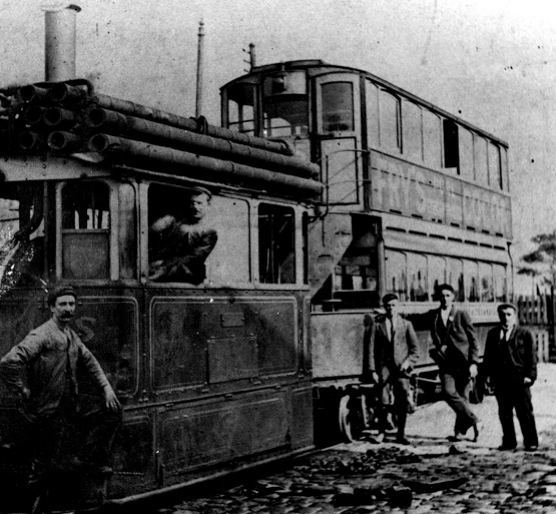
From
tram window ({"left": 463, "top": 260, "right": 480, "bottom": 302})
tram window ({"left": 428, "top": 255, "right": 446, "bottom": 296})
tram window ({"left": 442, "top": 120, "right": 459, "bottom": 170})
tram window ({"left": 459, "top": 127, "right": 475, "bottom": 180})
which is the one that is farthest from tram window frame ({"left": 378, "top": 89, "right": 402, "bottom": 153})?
tram window ({"left": 463, "top": 260, "right": 480, "bottom": 302})

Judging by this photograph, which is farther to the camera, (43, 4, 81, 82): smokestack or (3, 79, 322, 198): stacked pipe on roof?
(43, 4, 81, 82): smokestack

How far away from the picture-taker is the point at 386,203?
1294cm

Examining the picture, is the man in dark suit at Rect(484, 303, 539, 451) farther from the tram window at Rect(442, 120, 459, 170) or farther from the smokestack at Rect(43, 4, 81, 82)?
the tram window at Rect(442, 120, 459, 170)

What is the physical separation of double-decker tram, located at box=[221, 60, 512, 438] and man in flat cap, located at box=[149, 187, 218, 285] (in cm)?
372

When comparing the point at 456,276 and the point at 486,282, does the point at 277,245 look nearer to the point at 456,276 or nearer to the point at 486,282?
the point at 456,276

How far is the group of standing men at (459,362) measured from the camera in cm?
927

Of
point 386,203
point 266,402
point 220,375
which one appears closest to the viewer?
point 220,375

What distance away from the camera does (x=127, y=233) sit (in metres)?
6.41

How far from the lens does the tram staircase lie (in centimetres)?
2061

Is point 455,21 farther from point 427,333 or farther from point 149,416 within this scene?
point 427,333

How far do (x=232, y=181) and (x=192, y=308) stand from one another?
1.31 metres

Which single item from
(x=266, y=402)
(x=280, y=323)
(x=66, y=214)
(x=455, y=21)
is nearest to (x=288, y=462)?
(x=266, y=402)

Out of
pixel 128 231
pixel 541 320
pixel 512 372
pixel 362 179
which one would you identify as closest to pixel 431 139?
pixel 362 179

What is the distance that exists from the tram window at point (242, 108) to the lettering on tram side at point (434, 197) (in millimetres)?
2346
